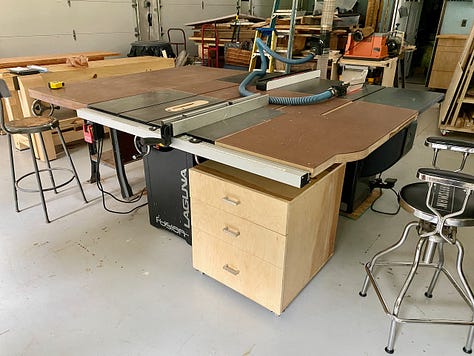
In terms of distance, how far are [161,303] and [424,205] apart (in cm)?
128

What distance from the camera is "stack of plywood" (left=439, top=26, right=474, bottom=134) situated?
3.74m

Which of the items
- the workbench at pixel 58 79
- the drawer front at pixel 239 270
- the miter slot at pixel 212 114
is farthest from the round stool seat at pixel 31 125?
the drawer front at pixel 239 270

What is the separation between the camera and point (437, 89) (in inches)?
244

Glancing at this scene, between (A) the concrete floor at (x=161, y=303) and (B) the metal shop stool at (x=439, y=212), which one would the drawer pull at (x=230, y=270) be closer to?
(A) the concrete floor at (x=161, y=303)

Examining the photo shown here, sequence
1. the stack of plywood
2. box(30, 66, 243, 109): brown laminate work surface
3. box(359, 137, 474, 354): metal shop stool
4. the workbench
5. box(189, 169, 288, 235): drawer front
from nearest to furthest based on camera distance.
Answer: box(359, 137, 474, 354): metal shop stool, box(189, 169, 288, 235): drawer front, box(30, 66, 243, 109): brown laminate work surface, the workbench, the stack of plywood

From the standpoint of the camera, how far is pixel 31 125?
2277mm

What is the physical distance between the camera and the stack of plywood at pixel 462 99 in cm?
374

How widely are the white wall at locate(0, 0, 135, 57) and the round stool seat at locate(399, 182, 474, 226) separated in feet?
16.1

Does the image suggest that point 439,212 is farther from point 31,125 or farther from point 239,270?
point 31,125

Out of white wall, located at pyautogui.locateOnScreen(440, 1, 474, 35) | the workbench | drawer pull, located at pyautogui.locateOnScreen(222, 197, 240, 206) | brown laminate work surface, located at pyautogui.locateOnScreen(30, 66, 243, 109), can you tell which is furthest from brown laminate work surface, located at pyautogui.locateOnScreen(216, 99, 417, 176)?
white wall, located at pyautogui.locateOnScreen(440, 1, 474, 35)

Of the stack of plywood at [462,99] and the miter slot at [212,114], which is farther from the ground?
the miter slot at [212,114]

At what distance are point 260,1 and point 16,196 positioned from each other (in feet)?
22.6

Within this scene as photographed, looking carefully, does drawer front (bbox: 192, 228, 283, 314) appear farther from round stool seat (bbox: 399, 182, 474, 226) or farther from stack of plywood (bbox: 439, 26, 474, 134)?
stack of plywood (bbox: 439, 26, 474, 134)

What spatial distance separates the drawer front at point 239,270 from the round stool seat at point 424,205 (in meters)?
0.61
